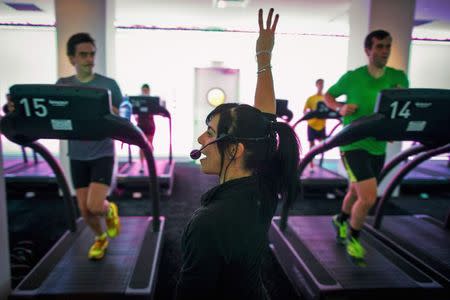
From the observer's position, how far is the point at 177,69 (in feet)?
22.7

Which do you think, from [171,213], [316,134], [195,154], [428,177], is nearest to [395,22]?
[316,134]

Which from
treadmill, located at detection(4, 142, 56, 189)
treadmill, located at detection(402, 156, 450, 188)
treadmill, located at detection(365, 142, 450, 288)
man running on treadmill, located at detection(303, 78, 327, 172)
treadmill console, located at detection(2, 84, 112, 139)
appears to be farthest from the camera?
man running on treadmill, located at detection(303, 78, 327, 172)

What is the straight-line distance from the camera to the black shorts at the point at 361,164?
2.28 meters

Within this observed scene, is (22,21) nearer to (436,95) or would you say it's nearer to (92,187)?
(92,187)

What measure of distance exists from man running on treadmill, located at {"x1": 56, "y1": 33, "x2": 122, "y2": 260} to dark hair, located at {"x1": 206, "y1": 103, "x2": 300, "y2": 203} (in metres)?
1.57

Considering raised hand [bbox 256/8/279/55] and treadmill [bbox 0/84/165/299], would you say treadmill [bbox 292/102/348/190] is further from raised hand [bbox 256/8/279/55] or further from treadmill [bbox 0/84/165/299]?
raised hand [bbox 256/8/279/55]

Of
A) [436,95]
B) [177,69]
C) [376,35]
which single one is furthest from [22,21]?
[436,95]

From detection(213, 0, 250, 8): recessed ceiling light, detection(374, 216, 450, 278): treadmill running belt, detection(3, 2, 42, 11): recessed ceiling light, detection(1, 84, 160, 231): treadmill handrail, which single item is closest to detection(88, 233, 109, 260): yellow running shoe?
detection(1, 84, 160, 231): treadmill handrail

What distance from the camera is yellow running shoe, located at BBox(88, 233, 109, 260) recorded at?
7.66 ft

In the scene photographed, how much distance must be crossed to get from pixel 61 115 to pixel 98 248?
1.29m

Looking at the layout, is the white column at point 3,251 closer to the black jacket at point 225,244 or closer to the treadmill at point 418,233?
the black jacket at point 225,244

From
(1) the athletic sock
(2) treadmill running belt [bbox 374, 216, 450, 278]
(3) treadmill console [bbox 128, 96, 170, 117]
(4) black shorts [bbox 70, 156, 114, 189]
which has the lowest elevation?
(2) treadmill running belt [bbox 374, 216, 450, 278]

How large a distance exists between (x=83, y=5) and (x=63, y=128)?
2930 millimetres

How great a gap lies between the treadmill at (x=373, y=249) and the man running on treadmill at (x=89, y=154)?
122 centimetres
